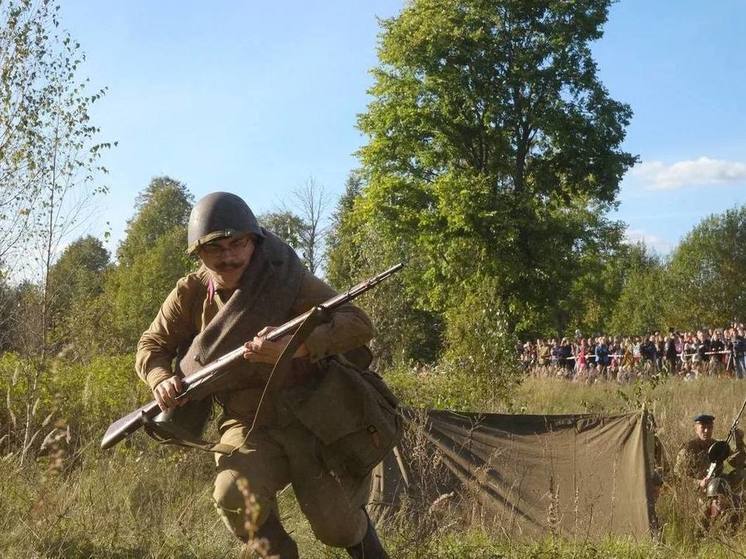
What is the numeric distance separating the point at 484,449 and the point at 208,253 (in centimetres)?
566

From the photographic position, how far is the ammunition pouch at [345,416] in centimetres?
420

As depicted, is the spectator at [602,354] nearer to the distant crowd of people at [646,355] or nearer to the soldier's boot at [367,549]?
the distant crowd of people at [646,355]

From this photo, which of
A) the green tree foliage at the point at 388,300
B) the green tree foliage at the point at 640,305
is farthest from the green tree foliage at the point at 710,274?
the green tree foliage at the point at 388,300

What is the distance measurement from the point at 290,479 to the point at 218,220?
1280 mm

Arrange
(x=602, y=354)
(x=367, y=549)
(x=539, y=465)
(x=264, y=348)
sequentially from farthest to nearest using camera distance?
(x=602, y=354), (x=539, y=465), (x=367, y=549), (x=264, y=348)

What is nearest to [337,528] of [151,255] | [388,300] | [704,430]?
[704,430]

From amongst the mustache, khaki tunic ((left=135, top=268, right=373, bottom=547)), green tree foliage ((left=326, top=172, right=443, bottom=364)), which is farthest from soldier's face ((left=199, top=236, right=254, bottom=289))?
green tree foliage ((left=326, top=172, right=443, bottom=364))

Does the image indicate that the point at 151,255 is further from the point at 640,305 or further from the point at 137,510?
the point at 137,510

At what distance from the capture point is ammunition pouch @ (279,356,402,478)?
420 cm

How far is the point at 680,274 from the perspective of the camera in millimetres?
63500

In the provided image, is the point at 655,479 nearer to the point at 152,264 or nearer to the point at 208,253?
the point at 208,253

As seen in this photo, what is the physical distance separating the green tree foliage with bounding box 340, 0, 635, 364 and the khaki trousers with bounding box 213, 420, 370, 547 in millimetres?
24898

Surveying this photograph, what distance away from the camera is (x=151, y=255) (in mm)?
63094

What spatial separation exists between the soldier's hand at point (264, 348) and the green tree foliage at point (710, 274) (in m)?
60.4
